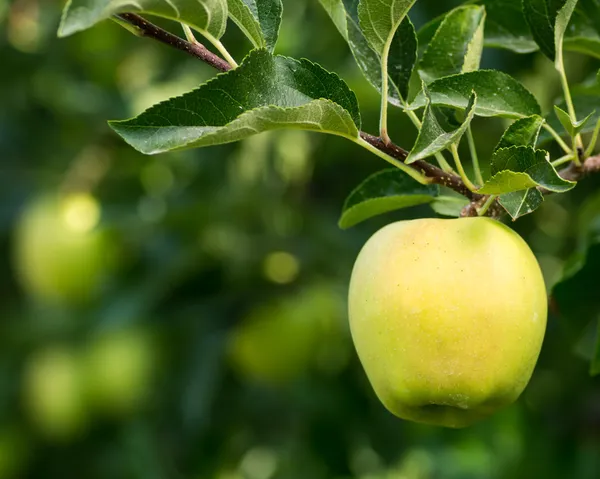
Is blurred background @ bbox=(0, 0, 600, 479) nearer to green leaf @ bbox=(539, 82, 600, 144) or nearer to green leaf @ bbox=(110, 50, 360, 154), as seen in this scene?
green leaf @ bbox=(539, 82, 600, 144)

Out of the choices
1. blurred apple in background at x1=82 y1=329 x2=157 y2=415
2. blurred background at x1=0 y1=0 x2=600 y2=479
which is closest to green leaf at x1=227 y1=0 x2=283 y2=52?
blurred background at x1=0 y1=0 x2=600 y2=479

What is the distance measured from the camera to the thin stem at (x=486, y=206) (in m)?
0.60

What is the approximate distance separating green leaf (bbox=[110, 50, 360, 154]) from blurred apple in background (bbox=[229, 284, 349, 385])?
3.22 ft

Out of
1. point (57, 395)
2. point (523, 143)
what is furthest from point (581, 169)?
point (57, 395)

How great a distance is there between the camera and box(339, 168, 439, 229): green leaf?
0.66m

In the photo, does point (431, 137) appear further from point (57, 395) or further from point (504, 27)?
point (57, 395)

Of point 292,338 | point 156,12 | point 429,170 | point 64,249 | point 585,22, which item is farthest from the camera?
point 64,249

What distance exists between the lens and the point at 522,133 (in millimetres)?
568

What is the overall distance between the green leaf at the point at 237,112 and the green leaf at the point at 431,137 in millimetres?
42

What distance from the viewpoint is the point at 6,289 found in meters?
2.06

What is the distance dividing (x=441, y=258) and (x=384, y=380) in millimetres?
92

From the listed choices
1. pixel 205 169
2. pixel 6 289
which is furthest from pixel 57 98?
pixel 6 289

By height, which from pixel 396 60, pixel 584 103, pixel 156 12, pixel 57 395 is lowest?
pixel 57 395

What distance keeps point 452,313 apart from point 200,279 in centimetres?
102
